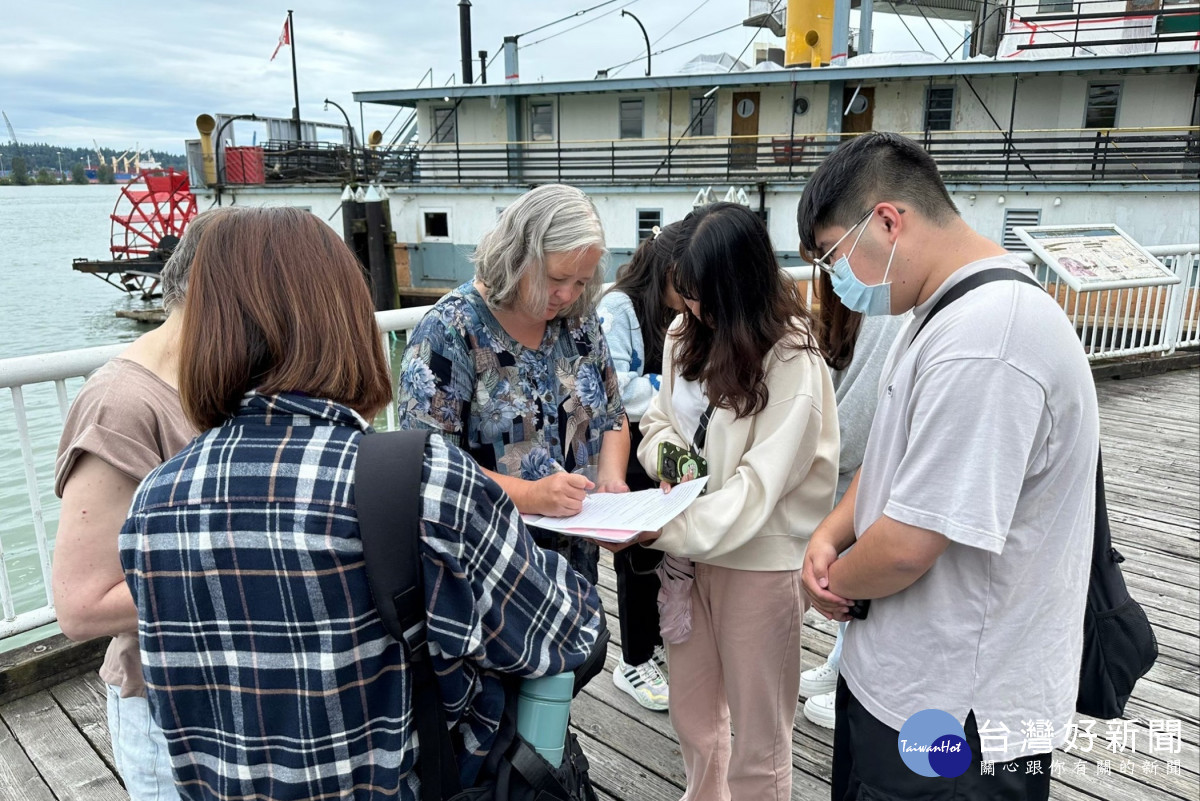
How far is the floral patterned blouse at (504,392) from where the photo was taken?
1759mm

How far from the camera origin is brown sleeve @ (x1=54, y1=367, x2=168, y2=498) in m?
1.21

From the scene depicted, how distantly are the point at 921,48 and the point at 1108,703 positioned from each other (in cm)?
1982

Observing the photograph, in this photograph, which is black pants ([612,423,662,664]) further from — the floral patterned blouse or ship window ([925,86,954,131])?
ship window ([925,86,954,131])

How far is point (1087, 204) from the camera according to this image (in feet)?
48.9

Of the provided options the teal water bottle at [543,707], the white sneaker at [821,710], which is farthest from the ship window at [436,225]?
the teal water bottle at [543,707]

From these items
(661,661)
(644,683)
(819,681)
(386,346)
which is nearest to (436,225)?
(661,661)

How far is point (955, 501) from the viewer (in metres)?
1.19

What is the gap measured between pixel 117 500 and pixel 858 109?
1919 cm

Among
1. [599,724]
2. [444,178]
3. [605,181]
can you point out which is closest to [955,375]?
[599,724]

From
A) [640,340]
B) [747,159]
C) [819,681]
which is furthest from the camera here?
[747,159]

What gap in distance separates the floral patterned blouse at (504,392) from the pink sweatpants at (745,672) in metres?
0.36

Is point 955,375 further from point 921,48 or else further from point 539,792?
point 921,48

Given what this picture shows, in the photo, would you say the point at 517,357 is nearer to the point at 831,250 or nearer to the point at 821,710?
the point at 831,250

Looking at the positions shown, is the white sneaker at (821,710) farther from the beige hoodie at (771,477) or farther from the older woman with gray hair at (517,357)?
the older woman with gray hair at (517,357)
